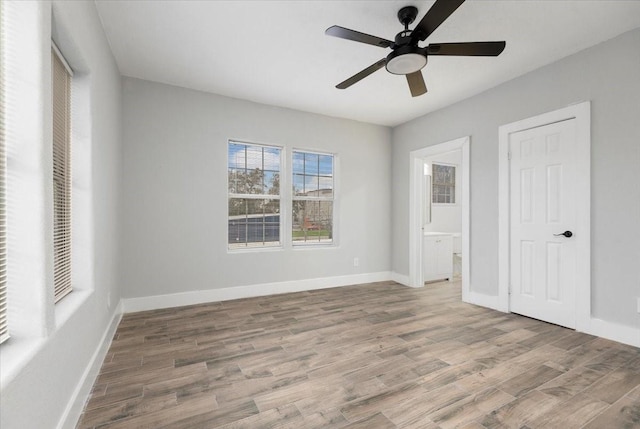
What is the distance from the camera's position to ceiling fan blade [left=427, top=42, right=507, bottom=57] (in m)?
2.13

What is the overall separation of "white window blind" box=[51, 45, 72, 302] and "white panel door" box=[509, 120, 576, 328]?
4.21m

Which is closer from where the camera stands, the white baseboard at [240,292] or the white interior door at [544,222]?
the white interior door at [544,222]

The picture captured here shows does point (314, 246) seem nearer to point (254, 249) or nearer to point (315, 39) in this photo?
point (254, 249)

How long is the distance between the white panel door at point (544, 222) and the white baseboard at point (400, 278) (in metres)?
1.68

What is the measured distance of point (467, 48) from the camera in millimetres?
2205

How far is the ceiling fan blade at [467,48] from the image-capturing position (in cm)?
213

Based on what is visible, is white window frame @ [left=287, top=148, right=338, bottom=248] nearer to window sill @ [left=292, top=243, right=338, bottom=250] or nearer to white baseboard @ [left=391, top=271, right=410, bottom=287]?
window sill @ [left=292, top=243, right=338, bottom=250]

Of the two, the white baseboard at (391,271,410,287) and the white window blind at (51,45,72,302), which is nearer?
the white window blind at (51,45,72,302)

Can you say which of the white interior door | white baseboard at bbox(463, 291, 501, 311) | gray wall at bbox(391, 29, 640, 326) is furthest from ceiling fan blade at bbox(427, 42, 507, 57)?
white baseboard at bbox(463, 291, 501, 311)

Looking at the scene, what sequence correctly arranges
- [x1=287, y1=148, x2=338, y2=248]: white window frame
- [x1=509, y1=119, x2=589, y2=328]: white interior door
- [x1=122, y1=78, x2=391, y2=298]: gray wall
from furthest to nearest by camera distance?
[x1=287, y1=148, x2=338, y2=248]: white window frame → [x1=122, y1=78, x2=391, y2=298]: gray wall → [x1=509, y1=119, x2=589, y2=328]: white interior door

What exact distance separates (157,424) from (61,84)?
2.09m

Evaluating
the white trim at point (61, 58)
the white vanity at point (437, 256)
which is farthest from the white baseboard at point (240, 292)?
the white trim at point (61, 58)

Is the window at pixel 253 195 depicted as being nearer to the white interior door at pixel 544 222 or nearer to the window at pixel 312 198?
the window at pixel 312 198

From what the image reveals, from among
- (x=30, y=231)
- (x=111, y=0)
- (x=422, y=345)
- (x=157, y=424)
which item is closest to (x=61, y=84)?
(x=111, y=0)
